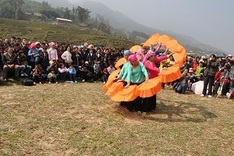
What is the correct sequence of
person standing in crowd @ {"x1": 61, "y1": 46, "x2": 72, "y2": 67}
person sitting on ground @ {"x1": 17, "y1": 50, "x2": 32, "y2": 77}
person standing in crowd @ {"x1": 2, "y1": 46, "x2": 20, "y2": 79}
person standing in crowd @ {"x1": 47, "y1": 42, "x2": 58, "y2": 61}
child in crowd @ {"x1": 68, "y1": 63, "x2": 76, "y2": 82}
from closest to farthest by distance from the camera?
person standing in crowd @ {"x1": 2, "y1": 46, "x2": 20, "y2": 79}
person sitting on ground @ {"x1": 17, "y1": 50, "x2": 32, "y2": 77}
person standing in crowd @ {"x1": 47, "y1": 42, "x2": 58, "y2": 61}
child in crowd @ {"x1": 68, "y1": 63, "x2": 76, "y2": 82}
person standing in crowd @ {"x1": 61, "y1": 46, "x2": 72, "y2": 67}

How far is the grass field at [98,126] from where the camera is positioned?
752cm

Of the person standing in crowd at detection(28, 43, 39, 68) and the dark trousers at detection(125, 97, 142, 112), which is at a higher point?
the person standing in crowd at detection(28, 43, 39, 68)

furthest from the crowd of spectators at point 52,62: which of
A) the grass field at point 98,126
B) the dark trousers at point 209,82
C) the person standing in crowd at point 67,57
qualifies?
the dark trousers at point 209,82

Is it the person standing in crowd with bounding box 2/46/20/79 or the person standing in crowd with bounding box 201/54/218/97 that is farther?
the person standing in crowd with bounding box 201/54/218/97

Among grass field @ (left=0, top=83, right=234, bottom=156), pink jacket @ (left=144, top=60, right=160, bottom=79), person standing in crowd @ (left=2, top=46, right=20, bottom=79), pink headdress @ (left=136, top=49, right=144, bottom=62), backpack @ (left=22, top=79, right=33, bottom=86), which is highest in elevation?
pink headdress @ (left=136, top=49, right=144, bottom=62)

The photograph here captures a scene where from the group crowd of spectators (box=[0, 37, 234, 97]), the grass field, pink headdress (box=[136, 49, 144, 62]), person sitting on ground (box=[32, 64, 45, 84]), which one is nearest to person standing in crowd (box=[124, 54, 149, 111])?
pink headdress (box=[136, 49, 144, 62])

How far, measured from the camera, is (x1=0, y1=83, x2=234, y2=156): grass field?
296 inches

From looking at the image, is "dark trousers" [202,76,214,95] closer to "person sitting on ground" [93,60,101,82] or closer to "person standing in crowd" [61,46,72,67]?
"person sitting on ground" [93,60,101,82]

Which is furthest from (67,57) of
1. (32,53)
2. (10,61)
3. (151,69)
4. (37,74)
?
(151,69)

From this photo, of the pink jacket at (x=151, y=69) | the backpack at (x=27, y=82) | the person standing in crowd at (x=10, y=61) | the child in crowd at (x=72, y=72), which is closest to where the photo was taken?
the pink jacket at (x=151, y=69)

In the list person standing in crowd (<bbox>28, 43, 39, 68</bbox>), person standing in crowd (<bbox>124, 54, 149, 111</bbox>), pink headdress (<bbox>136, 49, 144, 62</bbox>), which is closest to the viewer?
person standing in crowd (<bbox>124, 54, 149, 111</bbox>)

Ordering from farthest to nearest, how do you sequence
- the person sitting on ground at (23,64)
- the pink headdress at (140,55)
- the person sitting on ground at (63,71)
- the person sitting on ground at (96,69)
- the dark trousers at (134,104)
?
the person sitting on ground at (96,69)
the person sitting on ground at (63,71)
the person sitting on ground at (23,64)
the pink headdress at (140,55)
the dark trousers at (134,104)

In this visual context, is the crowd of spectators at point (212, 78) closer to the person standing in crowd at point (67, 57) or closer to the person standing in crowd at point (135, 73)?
the person standing in crowd at point (67, 57)

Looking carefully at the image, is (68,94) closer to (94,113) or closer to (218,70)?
(94,113)
